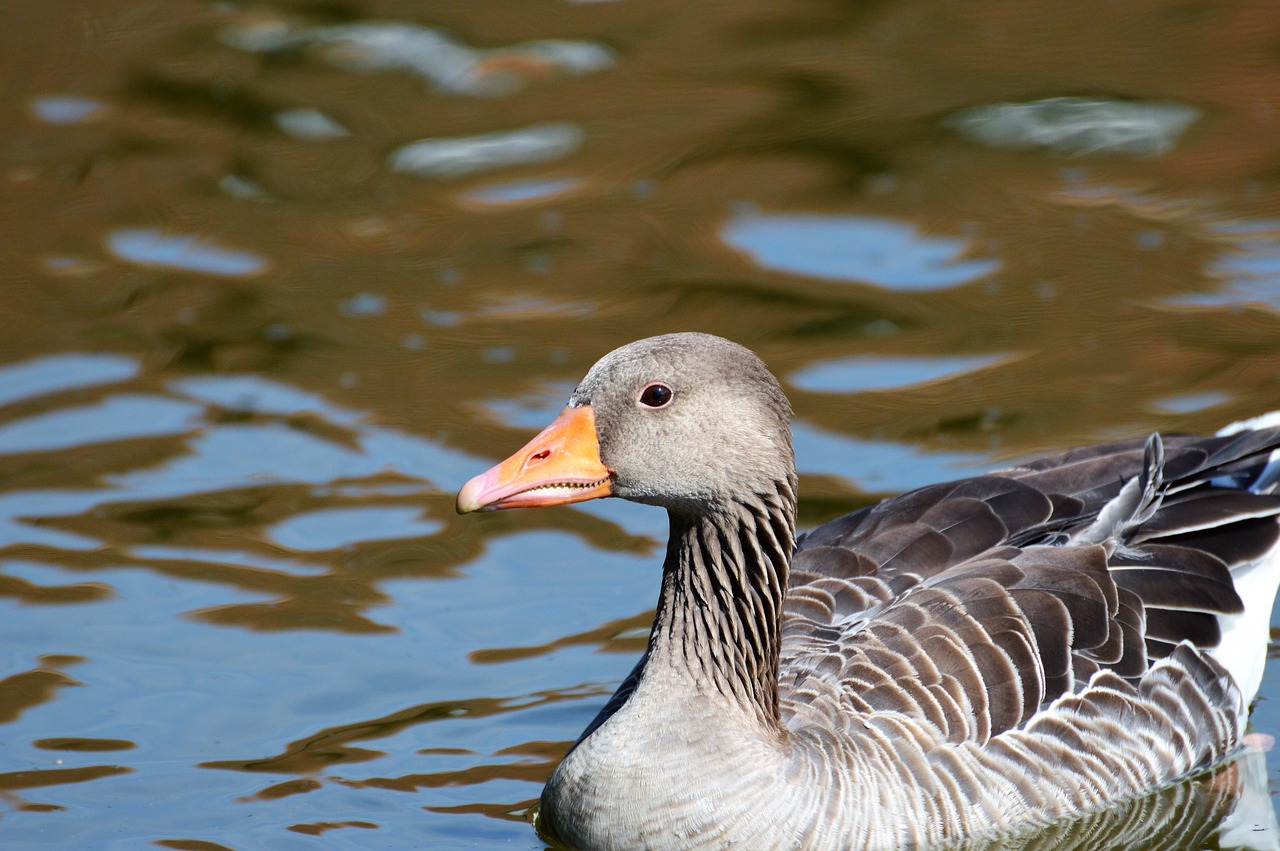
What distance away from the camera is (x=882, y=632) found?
740 centimetres

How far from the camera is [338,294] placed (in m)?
12.9

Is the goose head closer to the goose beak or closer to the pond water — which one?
the goose beak

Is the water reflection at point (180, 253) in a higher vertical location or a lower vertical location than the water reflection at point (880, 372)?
higher

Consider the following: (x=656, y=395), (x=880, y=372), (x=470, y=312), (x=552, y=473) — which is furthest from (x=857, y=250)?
(x=552, y=473)

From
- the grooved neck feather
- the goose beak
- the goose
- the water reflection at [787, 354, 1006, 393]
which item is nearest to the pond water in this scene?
the water reflection at [787, 354, 1006, 393]

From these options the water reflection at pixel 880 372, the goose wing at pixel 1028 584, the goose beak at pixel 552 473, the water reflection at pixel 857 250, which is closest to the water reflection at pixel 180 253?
the water reflection at pixel 857 250

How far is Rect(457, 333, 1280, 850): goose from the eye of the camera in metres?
6.80

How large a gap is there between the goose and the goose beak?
0.01m

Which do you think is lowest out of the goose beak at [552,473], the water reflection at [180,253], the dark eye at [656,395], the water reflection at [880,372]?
the water reflection at [880,372]

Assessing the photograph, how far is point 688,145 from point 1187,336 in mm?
4756

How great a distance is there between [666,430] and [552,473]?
474mm

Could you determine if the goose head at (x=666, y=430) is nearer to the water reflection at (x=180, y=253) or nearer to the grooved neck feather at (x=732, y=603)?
the grooved neck feather at (x=732, y=603)

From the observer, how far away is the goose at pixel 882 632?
6.80 meters

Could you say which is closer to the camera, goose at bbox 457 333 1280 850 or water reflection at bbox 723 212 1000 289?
goose at bbox 457 333 1280 850
